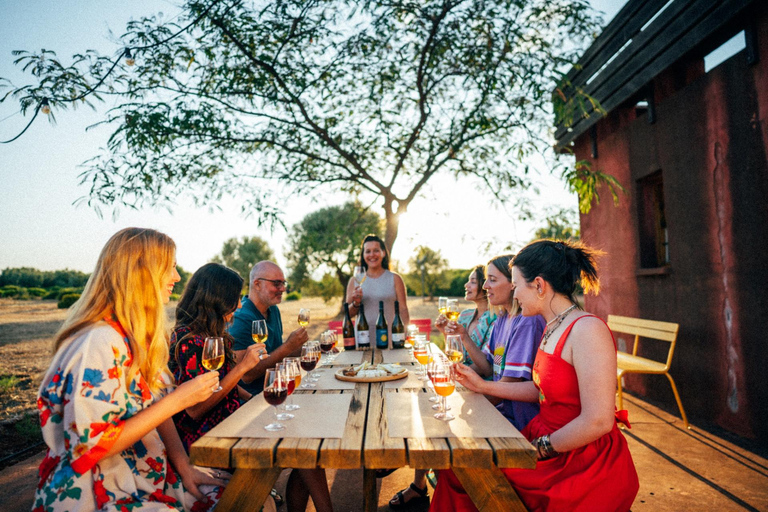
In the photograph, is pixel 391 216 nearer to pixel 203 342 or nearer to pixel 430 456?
pixel 203 342

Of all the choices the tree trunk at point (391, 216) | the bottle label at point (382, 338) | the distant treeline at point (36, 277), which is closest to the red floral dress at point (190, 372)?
the bottle label at point (382, 338)

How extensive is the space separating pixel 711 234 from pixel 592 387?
3.78 m

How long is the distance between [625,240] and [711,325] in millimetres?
1773

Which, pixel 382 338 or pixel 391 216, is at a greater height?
pixel 391 216

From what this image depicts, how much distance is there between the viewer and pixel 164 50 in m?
4.42

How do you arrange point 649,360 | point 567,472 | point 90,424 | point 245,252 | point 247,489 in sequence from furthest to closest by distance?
point 245,252 → point 649,360 → point 567,472 → point 247,489 → point 90,424

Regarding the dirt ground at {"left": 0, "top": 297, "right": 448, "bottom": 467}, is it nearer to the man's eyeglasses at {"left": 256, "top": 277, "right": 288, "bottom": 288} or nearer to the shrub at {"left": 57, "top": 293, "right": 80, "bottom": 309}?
the shrub at {"left": 57, "top": 293, "right": 80, "bottom": 309}

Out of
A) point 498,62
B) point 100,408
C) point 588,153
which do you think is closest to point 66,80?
point 100,408

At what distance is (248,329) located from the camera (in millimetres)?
3207

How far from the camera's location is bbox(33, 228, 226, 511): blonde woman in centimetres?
141

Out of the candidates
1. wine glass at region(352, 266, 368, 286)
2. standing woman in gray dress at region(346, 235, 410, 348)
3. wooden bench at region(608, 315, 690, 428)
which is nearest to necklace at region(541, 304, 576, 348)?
standing woman in gray dress at region(346, 235, 410, 348)

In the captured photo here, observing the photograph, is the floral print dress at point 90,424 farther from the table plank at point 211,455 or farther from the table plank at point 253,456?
the table plank at point 253,456

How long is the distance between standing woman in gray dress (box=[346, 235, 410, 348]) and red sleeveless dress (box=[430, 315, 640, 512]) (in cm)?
250

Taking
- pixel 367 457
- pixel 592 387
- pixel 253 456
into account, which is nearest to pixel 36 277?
pixel 253 456
